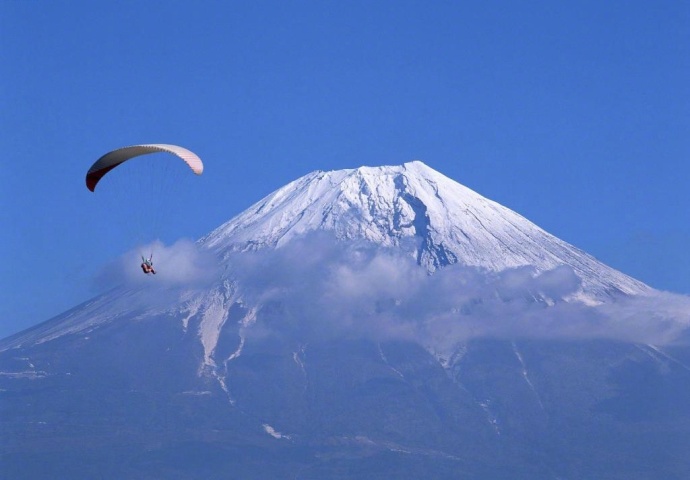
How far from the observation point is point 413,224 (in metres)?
176

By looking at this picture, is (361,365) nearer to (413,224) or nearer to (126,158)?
(413,224)

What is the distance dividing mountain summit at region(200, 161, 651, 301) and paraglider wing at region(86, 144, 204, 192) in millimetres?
107534

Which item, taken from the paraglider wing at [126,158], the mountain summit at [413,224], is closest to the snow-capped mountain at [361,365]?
the mountain summit at [413,224]

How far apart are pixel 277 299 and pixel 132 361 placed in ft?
A: 63.7

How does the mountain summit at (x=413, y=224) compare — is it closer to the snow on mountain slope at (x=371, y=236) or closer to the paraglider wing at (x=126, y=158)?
the snow on mountain slope at (x=371, y=236)

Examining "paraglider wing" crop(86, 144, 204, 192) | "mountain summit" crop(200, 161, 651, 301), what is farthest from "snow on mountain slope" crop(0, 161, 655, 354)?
"paraglider wing" crop(86, 144, 204, 192)

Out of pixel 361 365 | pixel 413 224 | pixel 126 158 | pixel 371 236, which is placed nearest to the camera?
pixel 126 158

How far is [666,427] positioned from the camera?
149500mm

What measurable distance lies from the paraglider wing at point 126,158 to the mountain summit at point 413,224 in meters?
108

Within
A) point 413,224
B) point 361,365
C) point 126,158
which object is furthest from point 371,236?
point 126,158

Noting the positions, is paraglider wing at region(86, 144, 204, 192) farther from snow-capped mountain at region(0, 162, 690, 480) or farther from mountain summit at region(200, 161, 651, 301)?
mountain summit at region(200, 161, 651, 301)

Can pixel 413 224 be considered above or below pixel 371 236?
above

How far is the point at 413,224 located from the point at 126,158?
4467 inches

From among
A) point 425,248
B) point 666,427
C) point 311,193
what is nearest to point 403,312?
point 425,248
